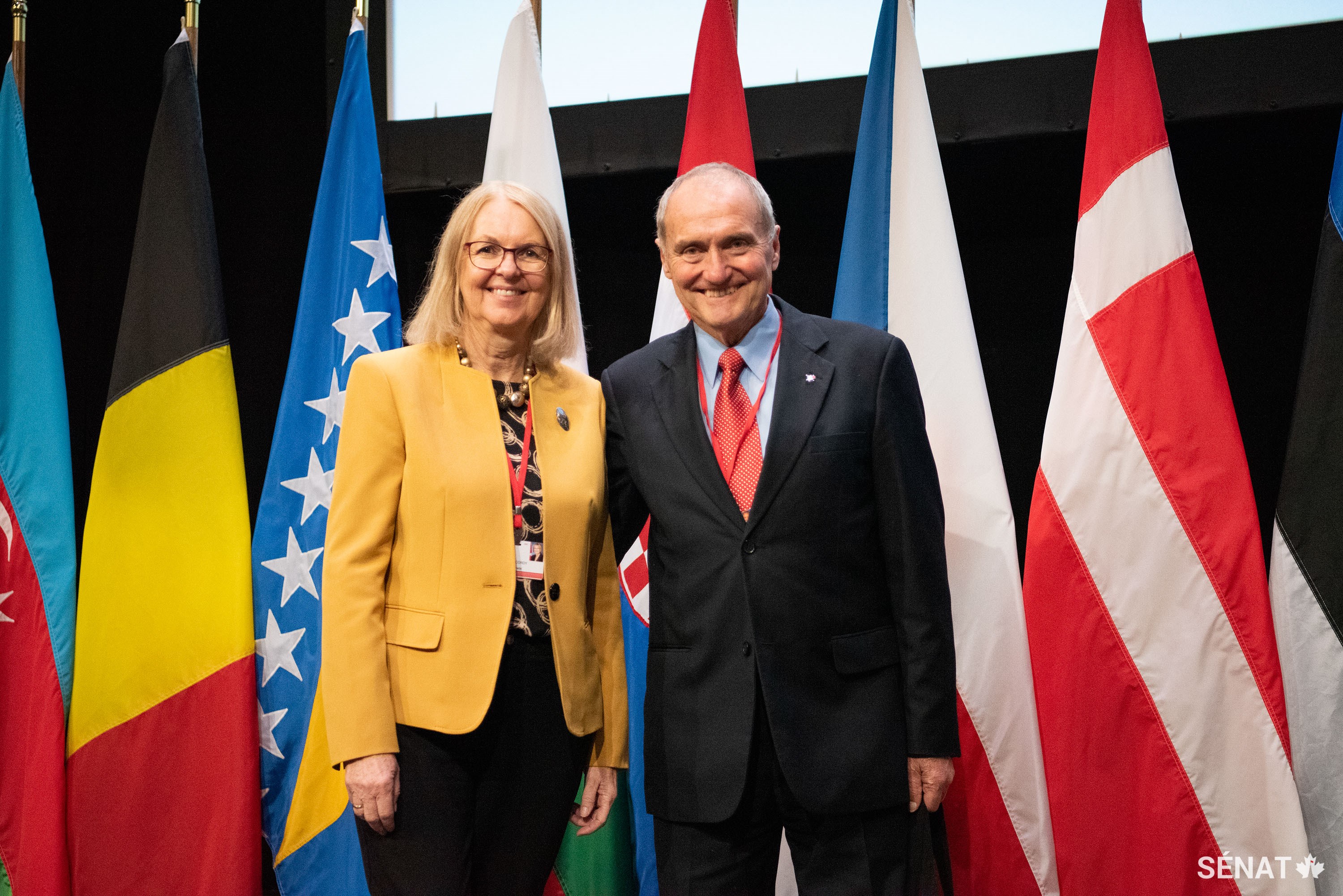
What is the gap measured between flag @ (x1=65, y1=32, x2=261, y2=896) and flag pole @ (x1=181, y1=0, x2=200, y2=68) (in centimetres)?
6

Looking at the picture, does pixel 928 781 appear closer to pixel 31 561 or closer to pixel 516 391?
pixel 516 391

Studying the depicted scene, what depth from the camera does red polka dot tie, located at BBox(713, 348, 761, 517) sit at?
1.57m

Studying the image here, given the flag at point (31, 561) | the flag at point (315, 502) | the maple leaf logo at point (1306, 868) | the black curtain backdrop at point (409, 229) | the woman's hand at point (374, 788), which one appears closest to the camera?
the woman's hand at point (374, 788)

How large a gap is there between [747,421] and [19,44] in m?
2.22

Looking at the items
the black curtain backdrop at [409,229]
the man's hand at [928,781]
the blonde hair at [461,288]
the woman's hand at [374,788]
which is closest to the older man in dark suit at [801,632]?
the man's hand at [928,781]

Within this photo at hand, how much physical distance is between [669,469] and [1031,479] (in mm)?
1615

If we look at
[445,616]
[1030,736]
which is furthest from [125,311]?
[1030,736]

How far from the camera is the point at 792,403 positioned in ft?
5.16

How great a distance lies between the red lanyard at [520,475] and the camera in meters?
1.53

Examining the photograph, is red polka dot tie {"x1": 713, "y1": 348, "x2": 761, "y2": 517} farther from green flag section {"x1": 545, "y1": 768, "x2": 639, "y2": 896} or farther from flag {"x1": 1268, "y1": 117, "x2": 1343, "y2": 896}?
flag {"x1": 1268, "y1": 117, "x2": 1343, "y2": 896}

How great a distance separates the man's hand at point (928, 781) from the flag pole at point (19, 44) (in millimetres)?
2565

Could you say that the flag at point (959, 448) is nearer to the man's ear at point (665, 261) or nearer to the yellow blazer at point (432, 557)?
the man's ear at point (665, 261)

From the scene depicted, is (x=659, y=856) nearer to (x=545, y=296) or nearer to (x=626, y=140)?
(x=545, y=296)

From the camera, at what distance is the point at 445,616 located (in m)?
1.46
